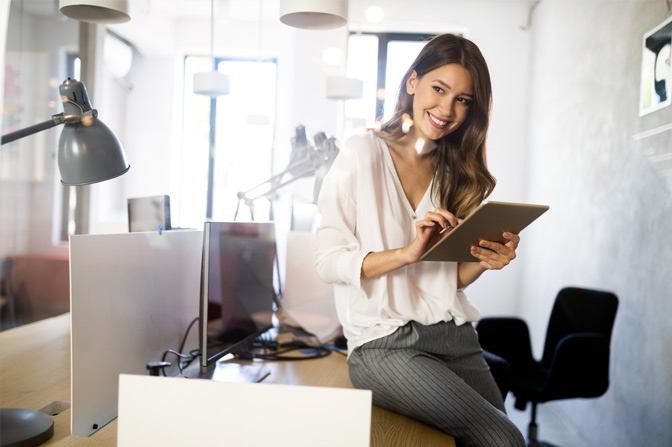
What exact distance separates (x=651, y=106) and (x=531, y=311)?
1.62m

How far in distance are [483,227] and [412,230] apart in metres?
0.30

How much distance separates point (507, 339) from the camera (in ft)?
8.93

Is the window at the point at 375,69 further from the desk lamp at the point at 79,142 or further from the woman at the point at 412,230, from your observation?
the desk lamp at the point at 79,142

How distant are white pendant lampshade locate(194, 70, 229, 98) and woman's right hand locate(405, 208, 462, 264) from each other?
144 centimetres

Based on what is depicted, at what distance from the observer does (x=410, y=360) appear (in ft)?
4.21

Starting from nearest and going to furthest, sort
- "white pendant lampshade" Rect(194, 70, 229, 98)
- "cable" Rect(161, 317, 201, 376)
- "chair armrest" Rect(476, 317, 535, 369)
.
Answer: "cable" Rect(161, 317, 201, 376)
"white pendant lampshade" Rect(194, 70, 229, 98)
"chair armrest" Rect(476, 317, 535, 369)

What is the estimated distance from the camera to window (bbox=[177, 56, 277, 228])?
2773mm

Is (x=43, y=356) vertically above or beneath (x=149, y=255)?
beneath

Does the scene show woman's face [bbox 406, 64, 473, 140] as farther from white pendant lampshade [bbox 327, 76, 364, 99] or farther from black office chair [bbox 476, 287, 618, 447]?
black office chair [bbox 476, 287, 618, 447]

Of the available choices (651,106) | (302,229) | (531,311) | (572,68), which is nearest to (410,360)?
(302,229)

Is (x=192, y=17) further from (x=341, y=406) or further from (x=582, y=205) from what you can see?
(x=341, y=406)

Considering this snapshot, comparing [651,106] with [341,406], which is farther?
[651,106]

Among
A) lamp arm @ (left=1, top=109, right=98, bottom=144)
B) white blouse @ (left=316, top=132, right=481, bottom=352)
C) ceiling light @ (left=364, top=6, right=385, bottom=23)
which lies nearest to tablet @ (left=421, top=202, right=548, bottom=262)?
white blouse @ (left=316, top=132, right=481, bottom=352)

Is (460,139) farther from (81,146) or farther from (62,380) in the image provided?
(62,380)
